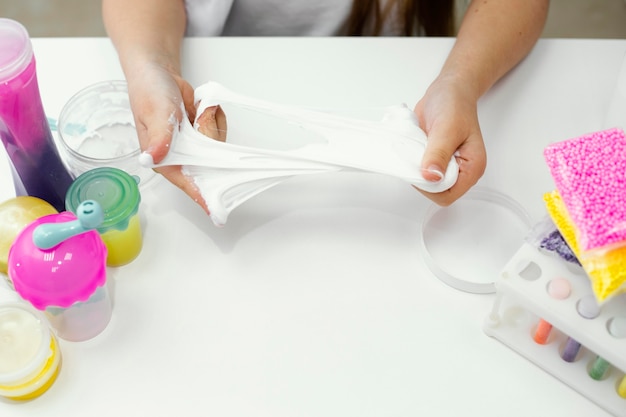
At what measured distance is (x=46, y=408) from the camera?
0.54 meters

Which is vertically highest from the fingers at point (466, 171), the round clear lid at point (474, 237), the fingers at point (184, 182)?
the fingers at point (466, 171)

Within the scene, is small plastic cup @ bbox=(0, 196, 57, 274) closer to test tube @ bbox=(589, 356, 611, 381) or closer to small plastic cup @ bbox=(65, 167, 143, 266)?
small plastic cup @ bbox=(65, 167, 143, 266)

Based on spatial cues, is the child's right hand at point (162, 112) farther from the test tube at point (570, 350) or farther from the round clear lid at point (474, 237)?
the test tube at point (570, 350)

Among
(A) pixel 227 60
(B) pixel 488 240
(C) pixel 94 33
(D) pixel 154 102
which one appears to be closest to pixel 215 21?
(A) pixel 227 60

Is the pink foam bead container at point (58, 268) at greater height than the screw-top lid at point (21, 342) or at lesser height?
greater

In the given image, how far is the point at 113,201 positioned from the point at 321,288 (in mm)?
185

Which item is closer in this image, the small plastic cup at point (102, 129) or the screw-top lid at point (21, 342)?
the screw-top lid at point (21, 342)

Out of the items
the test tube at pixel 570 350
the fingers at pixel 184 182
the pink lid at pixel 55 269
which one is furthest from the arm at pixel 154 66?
the test tube at pixel 570 350

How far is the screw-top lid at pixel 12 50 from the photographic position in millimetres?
496

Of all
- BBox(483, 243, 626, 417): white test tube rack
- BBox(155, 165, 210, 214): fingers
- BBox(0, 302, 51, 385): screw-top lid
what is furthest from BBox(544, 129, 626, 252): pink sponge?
BBox(0, 302, 51, 385): screw-top lid

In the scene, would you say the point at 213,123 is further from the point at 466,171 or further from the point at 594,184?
the point at 594,184

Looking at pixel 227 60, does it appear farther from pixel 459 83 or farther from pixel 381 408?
pixel 381 408

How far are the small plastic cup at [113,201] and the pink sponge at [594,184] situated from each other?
32 centimetres

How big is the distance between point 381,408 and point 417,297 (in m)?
0.10
